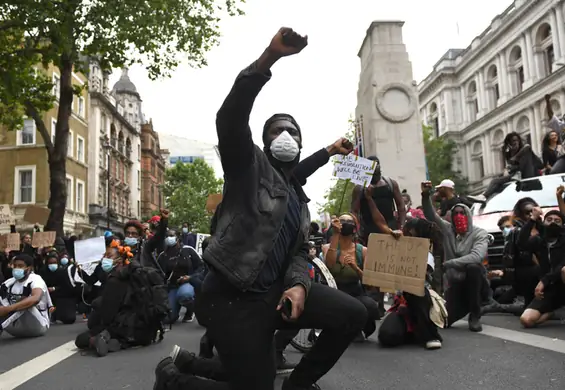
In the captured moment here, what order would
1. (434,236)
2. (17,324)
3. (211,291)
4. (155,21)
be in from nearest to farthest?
(211,291), (434,236), (17,324), (155,21)

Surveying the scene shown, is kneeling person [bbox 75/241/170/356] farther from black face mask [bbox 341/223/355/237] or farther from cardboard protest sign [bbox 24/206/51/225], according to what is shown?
cardboard protest sign [bbox 24/206/51/225]

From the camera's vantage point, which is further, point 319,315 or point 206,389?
point 206,389

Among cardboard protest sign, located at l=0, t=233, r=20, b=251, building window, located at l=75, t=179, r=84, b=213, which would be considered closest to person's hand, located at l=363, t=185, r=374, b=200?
cardboard protest sign, located at l=0, t=233, r=20, b=251

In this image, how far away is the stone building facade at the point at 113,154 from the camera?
48.1m

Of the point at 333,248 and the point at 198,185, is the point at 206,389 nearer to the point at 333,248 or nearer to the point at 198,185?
the point at 333,248

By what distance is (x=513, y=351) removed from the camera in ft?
17.3

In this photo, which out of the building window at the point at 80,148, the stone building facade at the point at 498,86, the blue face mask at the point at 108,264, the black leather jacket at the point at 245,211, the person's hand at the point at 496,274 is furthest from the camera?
the stone building facade at the point at 498,86

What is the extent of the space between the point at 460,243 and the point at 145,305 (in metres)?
3.76

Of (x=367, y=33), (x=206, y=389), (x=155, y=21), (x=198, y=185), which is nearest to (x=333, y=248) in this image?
(x=206, y=389)

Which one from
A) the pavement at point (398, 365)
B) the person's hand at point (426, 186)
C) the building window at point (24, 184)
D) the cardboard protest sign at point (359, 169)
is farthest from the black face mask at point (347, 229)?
the building window at point (24, 184)

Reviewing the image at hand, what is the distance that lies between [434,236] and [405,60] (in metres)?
13.7

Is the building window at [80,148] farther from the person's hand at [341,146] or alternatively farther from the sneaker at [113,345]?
the person's hand at [341,146]

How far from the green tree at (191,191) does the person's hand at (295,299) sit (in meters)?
61.4

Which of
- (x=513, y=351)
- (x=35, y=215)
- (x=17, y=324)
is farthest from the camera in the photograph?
(x=35, y=215)
